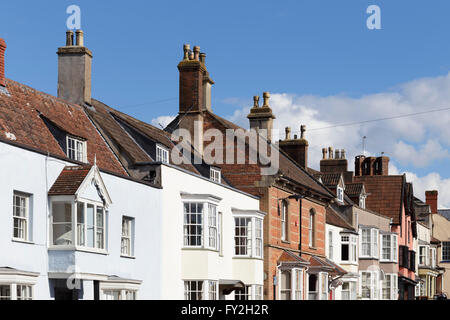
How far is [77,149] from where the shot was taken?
30516 mm

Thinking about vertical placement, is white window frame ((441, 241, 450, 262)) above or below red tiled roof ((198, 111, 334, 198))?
below

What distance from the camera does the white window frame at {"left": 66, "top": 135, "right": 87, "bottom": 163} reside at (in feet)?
98.4

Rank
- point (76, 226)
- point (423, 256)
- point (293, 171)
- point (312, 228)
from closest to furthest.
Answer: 1. point (76, 226)
2. point (312, 228)
3. point (293, 171)
4. point (423, 256)

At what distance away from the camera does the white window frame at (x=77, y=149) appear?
30.0 m

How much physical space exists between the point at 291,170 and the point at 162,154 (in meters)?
15.2

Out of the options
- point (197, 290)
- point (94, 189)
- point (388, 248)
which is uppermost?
point (94, 189)

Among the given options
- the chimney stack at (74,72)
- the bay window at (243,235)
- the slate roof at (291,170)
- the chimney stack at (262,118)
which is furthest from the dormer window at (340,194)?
the chimney stack at (74,72)

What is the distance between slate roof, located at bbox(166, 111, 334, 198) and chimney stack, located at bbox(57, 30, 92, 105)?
963cm

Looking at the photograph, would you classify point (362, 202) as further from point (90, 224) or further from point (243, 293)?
point (90, 224)

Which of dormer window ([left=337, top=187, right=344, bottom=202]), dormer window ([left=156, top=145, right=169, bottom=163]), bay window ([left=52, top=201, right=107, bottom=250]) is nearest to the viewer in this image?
bay window ([left=52, top=201, right=107, bottom=250])

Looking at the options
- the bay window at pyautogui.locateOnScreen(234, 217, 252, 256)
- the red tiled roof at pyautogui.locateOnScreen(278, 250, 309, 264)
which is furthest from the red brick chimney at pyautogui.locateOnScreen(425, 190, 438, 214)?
the bay window at pyautogui.locateOnScreen(234, 217, 252, 256)

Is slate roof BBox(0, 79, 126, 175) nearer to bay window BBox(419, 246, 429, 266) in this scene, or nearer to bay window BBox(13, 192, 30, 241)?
bay window BBox(13, 192, 30, 241)

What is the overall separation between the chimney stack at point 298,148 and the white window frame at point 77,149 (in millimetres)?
26576

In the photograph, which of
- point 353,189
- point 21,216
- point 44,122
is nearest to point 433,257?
point 353,189
